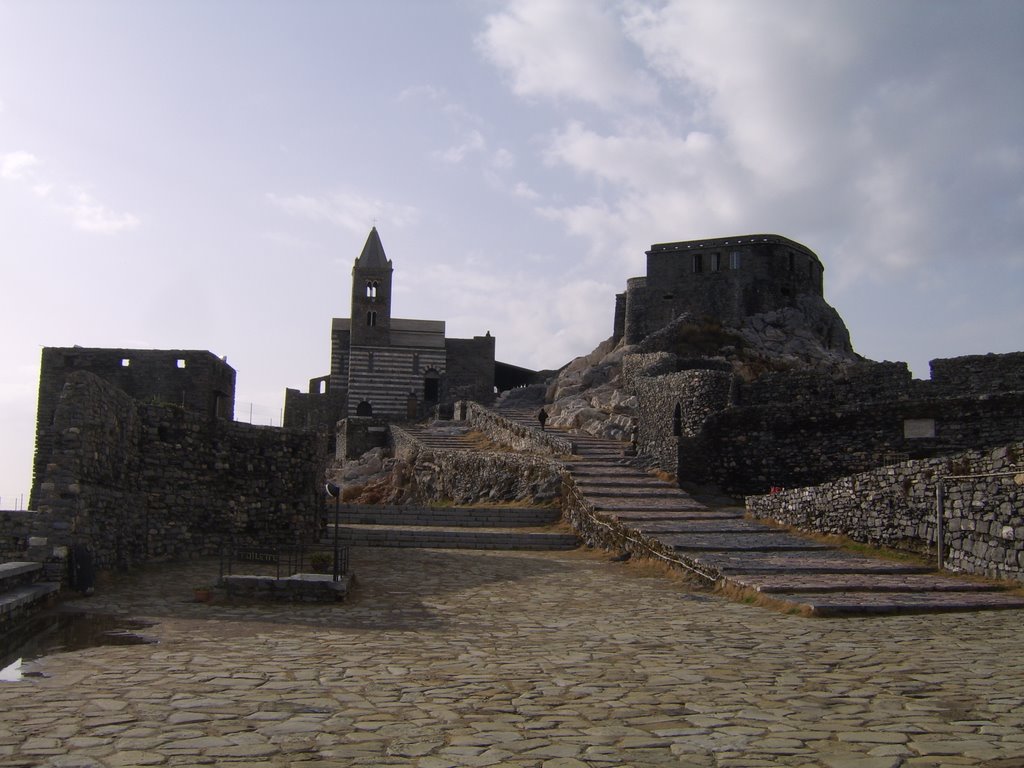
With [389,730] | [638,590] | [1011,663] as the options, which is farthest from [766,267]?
[389,730]

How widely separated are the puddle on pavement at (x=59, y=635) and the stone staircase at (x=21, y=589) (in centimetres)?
16

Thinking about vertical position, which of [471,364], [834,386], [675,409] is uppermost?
[471,364]

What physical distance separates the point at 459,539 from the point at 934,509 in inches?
385

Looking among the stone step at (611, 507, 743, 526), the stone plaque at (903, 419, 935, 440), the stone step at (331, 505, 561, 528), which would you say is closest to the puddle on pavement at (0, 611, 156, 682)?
the stone step at (611, 507, 743, 526)

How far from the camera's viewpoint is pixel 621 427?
31.4 meters

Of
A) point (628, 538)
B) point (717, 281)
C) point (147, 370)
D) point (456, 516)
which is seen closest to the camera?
point (628, 538)

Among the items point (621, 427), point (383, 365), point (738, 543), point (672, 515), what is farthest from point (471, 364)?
point (738, 543)

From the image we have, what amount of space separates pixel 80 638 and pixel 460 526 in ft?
42.3

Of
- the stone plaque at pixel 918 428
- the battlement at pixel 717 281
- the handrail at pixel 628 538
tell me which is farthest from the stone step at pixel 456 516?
the battlement at pixel 717 281

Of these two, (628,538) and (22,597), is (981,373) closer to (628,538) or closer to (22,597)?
(628,538)

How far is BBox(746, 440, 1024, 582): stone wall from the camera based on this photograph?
12469mm

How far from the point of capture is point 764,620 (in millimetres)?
10797

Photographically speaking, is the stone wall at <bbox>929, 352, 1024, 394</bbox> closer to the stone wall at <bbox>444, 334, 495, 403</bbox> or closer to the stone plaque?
the stone plaque

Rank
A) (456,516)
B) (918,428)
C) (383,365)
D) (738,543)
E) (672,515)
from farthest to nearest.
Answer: (383,365)
(456,516)
(918,428)
(672,515)
(738,543)
